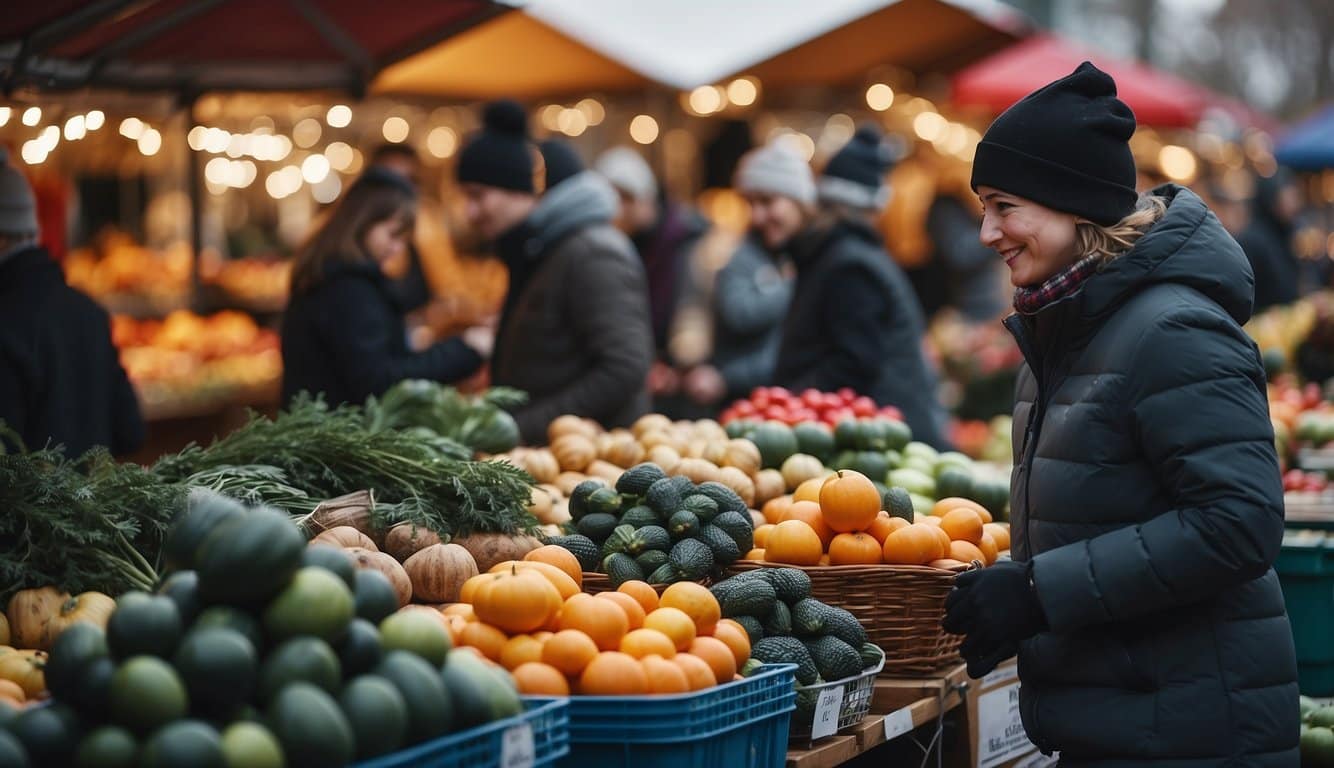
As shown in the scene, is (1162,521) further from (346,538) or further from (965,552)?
(346,538)

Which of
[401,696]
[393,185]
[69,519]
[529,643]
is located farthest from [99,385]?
[401,696]

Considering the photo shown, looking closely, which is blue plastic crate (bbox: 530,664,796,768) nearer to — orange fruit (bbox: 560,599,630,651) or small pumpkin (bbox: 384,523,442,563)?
orange fruit (bbox: 560,599,630,651)

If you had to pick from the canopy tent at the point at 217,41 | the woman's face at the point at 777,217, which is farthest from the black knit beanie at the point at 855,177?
the canopy tent at the point at 217,41

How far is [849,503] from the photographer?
134 inches

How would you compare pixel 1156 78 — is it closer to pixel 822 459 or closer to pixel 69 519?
pixel 822 459

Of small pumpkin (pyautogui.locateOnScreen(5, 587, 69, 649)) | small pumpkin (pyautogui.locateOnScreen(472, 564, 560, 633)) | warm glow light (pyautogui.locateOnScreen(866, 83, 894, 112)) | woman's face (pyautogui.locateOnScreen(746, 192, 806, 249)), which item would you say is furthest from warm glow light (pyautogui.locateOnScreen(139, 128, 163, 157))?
warm glow light (pyautogui.locateOnScreen(866, 83, 894, 112))

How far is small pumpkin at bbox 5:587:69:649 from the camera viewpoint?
9.59ft

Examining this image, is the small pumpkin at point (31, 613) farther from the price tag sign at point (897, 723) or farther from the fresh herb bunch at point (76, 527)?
the price tag sign at point (897, 723)

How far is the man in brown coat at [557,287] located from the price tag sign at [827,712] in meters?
2.33

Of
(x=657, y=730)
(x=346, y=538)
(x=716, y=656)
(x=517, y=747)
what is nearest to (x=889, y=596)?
(x=716, y=656)

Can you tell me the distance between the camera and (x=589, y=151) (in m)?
11.2

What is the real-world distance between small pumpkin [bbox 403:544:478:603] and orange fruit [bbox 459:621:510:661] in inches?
21.2

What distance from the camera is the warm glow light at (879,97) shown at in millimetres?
10648

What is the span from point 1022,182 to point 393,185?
2.78m
